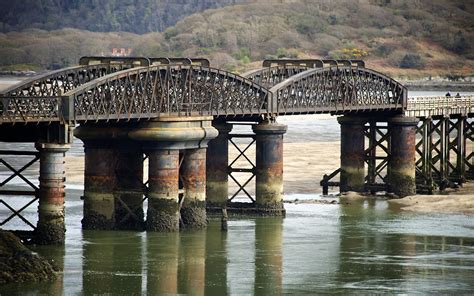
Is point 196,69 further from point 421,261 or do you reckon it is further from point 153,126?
point 421,261

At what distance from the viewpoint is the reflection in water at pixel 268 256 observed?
64125mm

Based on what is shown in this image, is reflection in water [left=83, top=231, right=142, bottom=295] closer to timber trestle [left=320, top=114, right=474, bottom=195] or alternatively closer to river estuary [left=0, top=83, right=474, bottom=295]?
river estuary [left=0, top=83, right=474, bottom=295]

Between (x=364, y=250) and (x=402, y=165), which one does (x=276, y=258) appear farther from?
(x=402, y=165)

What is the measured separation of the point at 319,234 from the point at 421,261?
8.95 m

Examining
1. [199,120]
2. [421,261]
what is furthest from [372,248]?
[199,120]

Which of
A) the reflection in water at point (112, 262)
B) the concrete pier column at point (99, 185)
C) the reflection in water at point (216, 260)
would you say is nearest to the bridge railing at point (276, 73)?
the reflection in water at point (216, 260)

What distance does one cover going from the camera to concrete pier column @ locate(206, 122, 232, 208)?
85.7 meters

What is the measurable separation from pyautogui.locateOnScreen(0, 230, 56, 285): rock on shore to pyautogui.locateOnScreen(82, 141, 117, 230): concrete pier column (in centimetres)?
1400

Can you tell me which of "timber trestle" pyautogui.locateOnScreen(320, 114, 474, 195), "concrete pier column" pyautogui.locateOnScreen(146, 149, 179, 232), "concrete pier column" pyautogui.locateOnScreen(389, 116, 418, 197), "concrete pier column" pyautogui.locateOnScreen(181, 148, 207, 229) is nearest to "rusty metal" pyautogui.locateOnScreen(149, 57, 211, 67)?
"concrete pier column" pyautogui.locateOnScreen(181, 148, 207, 229)

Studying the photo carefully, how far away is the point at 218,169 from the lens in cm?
8569

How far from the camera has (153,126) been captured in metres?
76.6

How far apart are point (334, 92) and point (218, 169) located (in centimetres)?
1274

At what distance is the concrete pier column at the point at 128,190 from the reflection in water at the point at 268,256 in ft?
19.3

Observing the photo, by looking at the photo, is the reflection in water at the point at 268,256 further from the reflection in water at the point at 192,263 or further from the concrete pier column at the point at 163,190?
the concrete pier column at the point at 163,190
